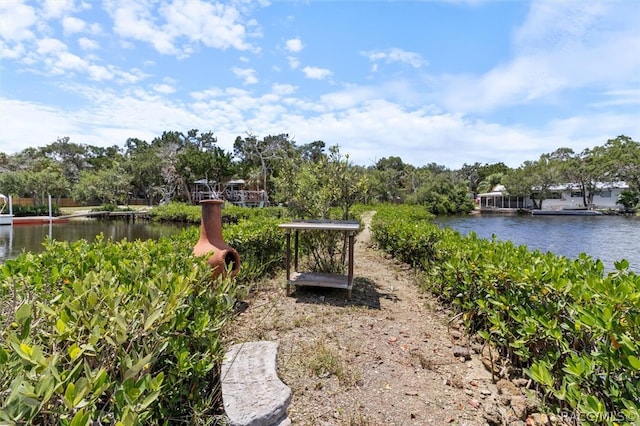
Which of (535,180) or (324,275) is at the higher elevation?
(535,180)

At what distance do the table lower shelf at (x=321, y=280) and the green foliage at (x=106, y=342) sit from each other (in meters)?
2.14

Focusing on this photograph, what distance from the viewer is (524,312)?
2592mm

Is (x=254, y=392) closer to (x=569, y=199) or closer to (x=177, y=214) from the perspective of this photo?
(x=177, y=214)

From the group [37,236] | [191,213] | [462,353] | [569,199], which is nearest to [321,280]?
[462,353]

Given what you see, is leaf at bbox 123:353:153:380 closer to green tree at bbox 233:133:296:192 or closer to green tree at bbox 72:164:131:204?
green tree at bbox 233:133:296:192

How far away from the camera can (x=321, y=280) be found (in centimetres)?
494

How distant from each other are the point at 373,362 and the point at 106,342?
7.31ft

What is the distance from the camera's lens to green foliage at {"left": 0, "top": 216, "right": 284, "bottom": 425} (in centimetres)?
110

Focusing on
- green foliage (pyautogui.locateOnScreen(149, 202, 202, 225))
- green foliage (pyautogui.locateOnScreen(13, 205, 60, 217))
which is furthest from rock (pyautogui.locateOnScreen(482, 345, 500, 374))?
green foliage (pyautogui.locateOnScreen(13, 205, 60, 217))

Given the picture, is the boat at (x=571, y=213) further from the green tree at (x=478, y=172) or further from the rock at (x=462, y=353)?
the rock at (x=462, y=353)

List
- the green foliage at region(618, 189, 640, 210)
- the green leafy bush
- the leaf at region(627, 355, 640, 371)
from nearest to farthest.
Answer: the green leafy bush → the leaf at region(627, 355, 640, 371) → the green foliage at region(618, 189, 640, 210)

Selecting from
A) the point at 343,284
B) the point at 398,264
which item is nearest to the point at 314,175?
the point at 343,284

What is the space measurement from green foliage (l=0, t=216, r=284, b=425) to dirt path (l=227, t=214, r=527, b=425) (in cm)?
84

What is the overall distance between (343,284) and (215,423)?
9.68 feet
